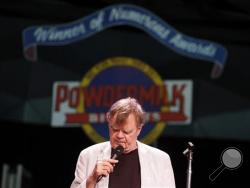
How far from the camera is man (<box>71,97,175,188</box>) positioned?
Answer: 11.0 feet

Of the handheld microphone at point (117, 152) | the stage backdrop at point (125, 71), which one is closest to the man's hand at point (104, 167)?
the handheld microphone at point (117, 152)

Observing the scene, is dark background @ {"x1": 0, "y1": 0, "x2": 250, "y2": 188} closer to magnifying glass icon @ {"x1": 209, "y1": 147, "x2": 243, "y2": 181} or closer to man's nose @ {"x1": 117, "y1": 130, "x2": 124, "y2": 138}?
magnifying glass icon @ {"x1": 209, "y1": 147, "x2": 243, "y2": 181}

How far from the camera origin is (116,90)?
8617 mm

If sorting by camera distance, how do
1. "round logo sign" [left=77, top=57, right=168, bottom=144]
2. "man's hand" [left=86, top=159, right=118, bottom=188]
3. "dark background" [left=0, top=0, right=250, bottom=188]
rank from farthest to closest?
"round logo sign" [left=77, top=57, right=168, bottom=144]
"dark background" [left=0, top=0, right=250, bottom=188]
"man's hand" [left=86, top=159, right=118, bottom=188]

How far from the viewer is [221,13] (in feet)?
28.2

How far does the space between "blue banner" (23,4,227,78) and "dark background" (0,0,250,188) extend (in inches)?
2.7

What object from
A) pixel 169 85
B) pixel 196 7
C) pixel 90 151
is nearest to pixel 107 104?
pixel 169 85

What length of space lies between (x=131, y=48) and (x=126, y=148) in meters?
5.21

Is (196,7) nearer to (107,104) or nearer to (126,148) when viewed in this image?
(107,104)

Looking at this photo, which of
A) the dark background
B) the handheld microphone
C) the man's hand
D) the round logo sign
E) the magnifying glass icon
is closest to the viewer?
the man's hand

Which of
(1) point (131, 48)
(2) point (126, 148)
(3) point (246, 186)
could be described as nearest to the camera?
(2) point (126, 148)

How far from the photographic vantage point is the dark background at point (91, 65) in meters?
8.18

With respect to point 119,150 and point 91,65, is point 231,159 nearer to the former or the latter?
point 119,150

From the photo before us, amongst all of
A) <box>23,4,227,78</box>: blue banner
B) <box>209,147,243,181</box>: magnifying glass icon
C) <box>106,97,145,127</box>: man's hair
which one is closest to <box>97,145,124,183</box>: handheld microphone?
<box>106,97,145,127</box>: man's hair
